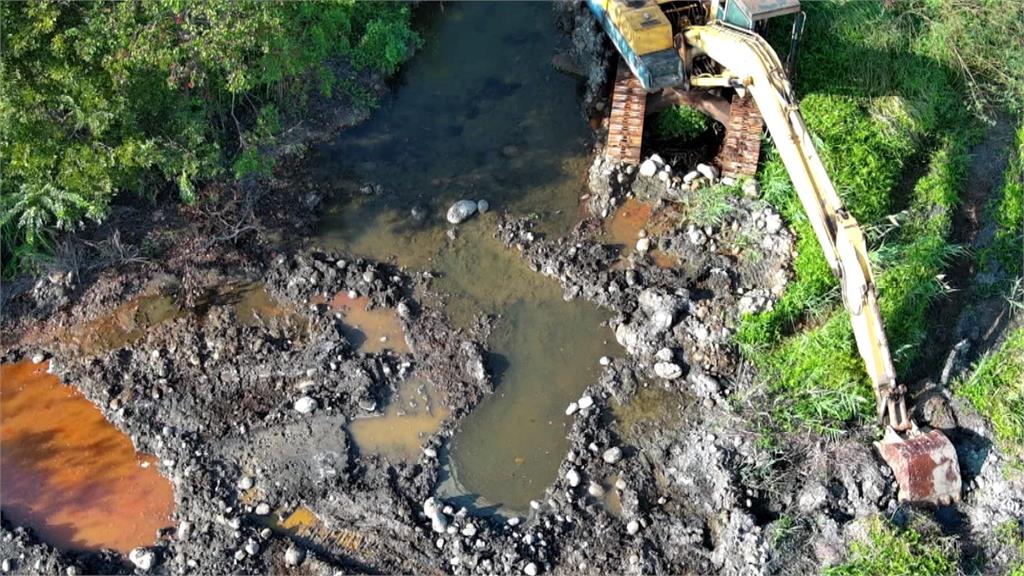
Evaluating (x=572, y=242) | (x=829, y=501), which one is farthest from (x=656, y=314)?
(x=829, y=501)

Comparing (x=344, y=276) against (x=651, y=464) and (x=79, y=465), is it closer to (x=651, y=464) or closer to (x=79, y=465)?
(x=79, y=465)

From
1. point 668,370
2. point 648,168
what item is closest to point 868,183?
point 648,168

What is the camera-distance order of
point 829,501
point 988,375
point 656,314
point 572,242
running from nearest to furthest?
point 829,501 < point 988,375 < point 656,314 < point 572,242

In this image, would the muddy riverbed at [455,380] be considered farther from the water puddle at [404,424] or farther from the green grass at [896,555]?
the green grass at [896,555]

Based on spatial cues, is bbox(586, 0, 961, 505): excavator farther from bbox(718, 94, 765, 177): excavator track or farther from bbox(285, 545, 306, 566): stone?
bbox(285, 545, 306, 566): stone

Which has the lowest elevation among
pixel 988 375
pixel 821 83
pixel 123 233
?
pixel 988 375
